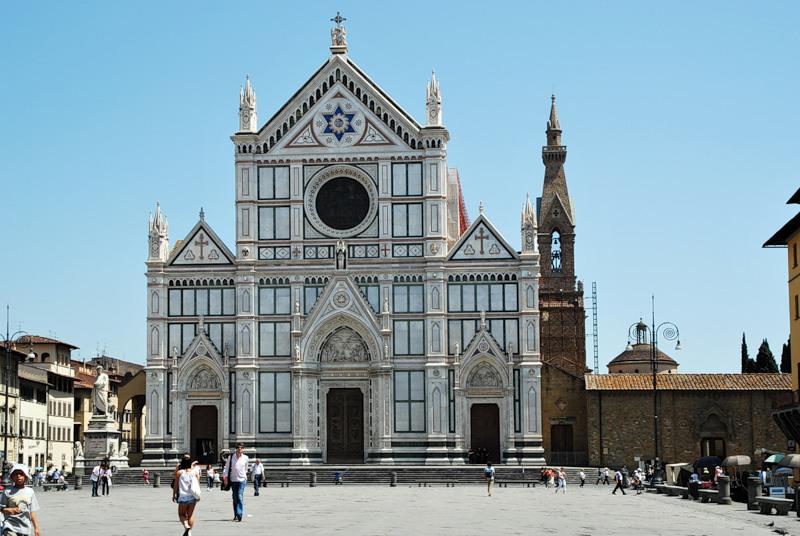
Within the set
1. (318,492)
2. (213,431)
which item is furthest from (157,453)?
(318,492)

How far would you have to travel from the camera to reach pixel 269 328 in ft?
218

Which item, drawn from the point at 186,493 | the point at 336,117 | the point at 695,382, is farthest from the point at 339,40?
the point at 186,493

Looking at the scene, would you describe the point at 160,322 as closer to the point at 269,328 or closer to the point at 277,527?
the point at 269,328

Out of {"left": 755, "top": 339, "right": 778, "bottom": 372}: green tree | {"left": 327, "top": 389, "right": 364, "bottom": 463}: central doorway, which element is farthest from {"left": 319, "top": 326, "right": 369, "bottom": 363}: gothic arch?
{"left": 755, "top": 339, "right": 778, "bottom": 372}: green tree

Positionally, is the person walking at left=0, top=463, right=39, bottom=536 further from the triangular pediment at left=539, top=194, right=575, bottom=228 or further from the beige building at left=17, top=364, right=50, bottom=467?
the triangular pediment at left=539, top=194, right=575, bottom=228

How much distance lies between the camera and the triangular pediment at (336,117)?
66625 mm

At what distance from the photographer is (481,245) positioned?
65875 millimetres

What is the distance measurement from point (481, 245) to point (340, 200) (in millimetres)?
7470

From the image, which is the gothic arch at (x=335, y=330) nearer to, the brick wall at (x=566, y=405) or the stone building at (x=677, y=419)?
the brick wall at (x=566, y=405)

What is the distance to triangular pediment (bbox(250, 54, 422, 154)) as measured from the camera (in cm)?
6662

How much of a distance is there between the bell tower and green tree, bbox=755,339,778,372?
445 inches

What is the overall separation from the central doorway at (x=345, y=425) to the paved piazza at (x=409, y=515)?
1523 centimetres

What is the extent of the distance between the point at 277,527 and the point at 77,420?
69303 millimetres

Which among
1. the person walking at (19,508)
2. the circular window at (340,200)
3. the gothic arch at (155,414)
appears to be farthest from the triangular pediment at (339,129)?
the person walking at (19,508)
